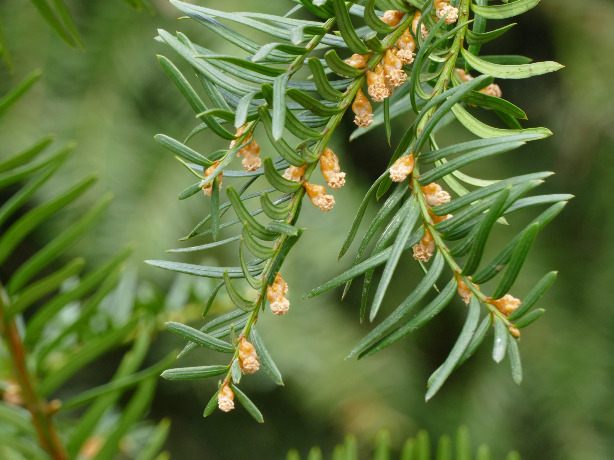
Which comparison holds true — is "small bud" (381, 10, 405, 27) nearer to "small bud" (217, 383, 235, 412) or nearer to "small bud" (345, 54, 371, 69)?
"small bud" (345, 54, 371, 69)

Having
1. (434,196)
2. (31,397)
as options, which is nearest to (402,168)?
(434,196)

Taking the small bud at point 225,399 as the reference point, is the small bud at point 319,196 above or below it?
A: above

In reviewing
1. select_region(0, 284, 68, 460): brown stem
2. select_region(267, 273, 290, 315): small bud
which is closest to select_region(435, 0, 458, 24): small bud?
Result: select_region(267, 273, 290, 315): small bud

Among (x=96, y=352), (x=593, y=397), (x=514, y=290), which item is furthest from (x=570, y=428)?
(x=96, y=352)

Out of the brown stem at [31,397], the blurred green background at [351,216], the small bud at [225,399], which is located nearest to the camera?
the small bud at [225,399]

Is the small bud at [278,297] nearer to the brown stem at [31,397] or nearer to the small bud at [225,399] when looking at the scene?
the small bud at [225,399]

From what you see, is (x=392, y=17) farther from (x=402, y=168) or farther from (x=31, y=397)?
(x=31, y=397)

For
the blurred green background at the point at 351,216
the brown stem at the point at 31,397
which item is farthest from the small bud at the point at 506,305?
the blurred green background at the point at 351,216

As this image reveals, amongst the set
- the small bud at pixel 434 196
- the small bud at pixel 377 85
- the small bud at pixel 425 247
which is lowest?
the small bud at pixel 425 247
